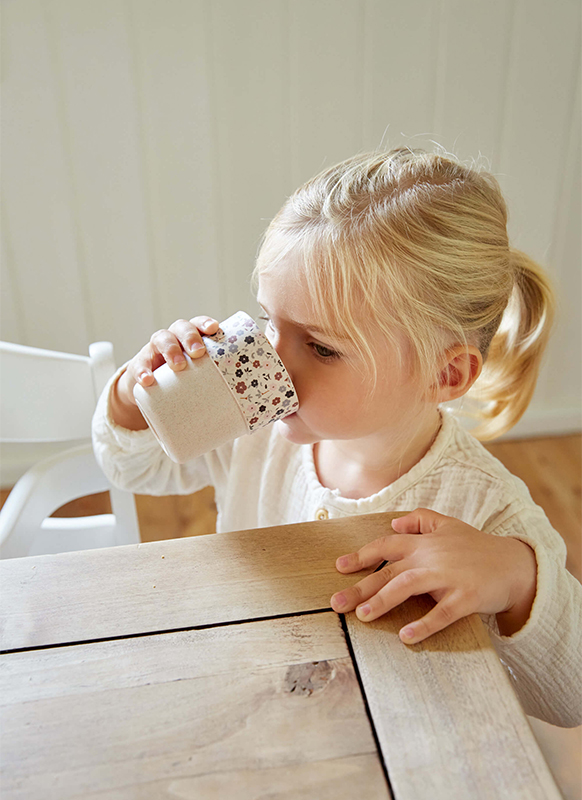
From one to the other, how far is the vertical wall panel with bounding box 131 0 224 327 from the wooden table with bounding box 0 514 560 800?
1056mm

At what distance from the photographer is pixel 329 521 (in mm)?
562

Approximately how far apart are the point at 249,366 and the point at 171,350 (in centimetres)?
7

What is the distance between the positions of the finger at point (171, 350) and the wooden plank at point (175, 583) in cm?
15

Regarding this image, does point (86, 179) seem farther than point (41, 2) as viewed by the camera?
Yes

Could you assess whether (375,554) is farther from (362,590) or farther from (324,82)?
(324,82)

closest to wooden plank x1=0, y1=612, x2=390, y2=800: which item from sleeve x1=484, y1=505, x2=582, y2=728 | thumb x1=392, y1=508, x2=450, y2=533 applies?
thumb x1=392, y1=508, x2=450, y2=533

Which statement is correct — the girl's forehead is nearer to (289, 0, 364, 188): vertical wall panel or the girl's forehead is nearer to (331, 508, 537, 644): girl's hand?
(331, 508, 537, 644): girl's hand

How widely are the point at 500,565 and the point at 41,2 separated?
123cm

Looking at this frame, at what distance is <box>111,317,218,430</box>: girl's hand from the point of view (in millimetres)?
598

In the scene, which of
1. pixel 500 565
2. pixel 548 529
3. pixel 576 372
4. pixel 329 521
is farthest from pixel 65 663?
pixel 576 372

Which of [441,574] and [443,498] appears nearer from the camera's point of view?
[441,574]

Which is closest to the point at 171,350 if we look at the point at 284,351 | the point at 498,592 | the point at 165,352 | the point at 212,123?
the point at 165,352

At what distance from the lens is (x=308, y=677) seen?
433 millimetres

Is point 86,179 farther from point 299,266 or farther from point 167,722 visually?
point 167,722
